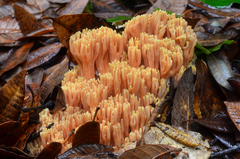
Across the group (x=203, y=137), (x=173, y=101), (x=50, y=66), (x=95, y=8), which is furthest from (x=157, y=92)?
(x=95, y=8)

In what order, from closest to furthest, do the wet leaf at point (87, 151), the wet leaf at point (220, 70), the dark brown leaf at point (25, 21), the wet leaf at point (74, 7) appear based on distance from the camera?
the wet leaf at point (87, 151)
the wet leaf at point (220, 70)
the dark brown leaf at point (25, 21)
the wet leaf at point (74, 7)

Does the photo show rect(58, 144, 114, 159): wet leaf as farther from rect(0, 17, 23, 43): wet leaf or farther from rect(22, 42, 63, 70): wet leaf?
rect(0, 17, 23, 43): wet leaf

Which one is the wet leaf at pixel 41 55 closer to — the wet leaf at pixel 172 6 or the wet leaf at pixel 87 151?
the wet leaf at pixel 87 151

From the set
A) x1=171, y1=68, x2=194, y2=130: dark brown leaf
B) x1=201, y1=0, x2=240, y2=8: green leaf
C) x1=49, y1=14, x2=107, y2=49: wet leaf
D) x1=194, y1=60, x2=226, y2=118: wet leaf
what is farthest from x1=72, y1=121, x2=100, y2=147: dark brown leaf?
x1=201, y1=0, x2=240, y2=8: green leaf

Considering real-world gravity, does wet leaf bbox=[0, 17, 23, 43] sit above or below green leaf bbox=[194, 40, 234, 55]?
above

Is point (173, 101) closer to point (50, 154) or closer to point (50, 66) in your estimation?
point (50, 154)

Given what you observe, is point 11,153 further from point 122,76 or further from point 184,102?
point 184,102

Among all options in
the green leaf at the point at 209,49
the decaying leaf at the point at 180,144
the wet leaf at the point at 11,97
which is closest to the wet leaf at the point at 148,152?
the decaying leaf at the point at 180,144
